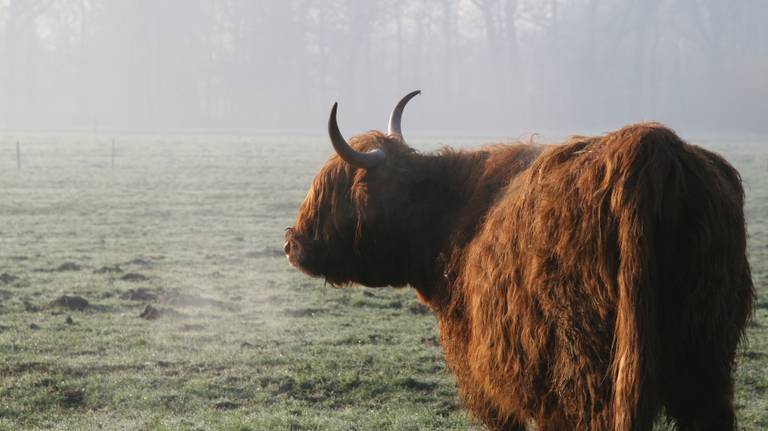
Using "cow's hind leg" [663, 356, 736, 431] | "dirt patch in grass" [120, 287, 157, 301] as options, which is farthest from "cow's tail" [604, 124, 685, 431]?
"dirt patch in grass" [120, 287, 157, 301]

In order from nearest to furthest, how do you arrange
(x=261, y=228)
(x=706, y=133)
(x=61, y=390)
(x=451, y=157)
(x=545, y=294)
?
(x=545, y=294)
(x=451, y=157)
(x=61, y=390)
(x=261, y=228)
(x=706, y=133)

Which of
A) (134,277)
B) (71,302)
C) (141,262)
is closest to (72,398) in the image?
(71,302)

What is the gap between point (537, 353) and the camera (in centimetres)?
368

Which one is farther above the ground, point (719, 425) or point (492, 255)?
point (492, 255)

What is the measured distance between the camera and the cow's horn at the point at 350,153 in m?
Answer: 4.68

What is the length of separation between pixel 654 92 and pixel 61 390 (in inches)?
3522

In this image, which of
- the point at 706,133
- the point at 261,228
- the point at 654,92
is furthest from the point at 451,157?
the point at 654,92

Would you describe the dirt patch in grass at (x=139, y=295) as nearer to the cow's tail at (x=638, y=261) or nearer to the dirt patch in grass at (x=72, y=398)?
the dirt patch in grass at (x=72, y=398)

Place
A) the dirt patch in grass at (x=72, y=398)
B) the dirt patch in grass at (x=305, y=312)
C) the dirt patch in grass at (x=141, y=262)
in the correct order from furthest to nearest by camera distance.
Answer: the dirt patch in grass at (x=141, y=262) < the dirt patch in grass at (x=305, y=312) < the dirt patch in grass at (x=72, y=398)

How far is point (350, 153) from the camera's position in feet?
15.8

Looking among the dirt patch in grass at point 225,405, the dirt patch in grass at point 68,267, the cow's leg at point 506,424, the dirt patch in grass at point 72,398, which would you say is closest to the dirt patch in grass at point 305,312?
the dirt patch in grass at point 225,405

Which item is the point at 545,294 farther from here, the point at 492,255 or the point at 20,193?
the point at 20,193

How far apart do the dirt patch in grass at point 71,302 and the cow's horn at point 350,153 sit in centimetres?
600

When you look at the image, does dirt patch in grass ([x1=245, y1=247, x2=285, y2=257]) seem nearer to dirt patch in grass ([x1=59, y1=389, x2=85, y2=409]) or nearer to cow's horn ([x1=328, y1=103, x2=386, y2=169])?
dirt patch in grass ([x1=59, y1=389, x2=85, y2=409])
